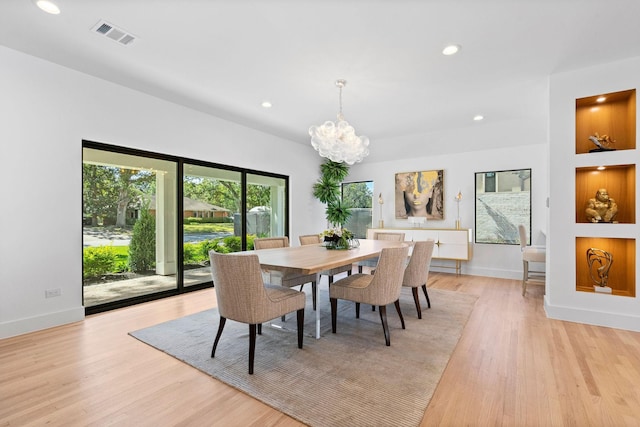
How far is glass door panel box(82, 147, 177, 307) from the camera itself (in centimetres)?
363

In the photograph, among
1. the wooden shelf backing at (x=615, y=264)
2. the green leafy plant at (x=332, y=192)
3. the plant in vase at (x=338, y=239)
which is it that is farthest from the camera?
the green leafy plant at (x=332, y=192)

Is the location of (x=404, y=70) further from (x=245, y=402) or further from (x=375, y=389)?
(x=245, y=402)

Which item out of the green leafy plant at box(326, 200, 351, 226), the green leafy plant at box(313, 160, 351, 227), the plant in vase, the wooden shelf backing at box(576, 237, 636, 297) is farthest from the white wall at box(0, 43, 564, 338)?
the wooden shelf backing at box(576, 237, 636, 297)

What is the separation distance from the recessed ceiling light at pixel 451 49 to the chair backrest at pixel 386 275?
199cm

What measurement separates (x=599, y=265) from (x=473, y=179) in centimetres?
275

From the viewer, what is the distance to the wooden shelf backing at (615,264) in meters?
3.23

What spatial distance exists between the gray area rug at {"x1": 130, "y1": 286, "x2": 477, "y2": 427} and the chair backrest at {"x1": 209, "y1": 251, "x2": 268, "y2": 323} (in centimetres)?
43

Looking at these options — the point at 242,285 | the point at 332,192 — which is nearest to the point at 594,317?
the point at 242,285

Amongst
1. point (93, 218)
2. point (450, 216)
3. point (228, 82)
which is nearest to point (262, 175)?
point (228, 82)

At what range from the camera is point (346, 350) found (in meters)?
2.55

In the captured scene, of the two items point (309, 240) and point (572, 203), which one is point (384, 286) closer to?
point (309, 240)

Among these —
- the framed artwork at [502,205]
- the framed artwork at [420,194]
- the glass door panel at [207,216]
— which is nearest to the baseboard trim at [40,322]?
the glass door panel at [207,216]

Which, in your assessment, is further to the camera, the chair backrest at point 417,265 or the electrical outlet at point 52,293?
the chair backrest at point 417,265

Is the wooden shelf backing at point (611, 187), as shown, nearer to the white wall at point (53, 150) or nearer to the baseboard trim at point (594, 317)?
the baseboard trim at point (594, 317)
